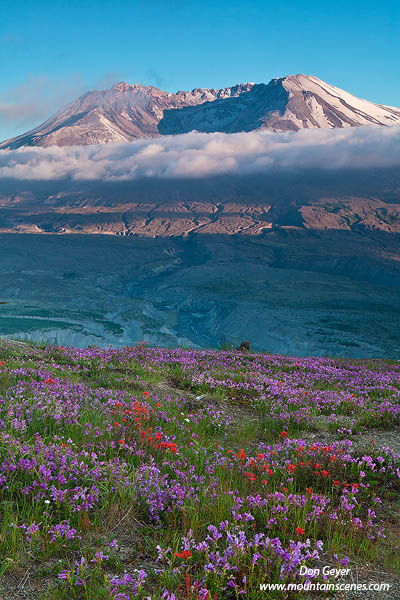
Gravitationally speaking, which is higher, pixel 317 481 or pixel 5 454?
pixel 5 454

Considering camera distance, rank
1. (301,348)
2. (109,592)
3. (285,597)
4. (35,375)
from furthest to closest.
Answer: (301,348)
(35,375)
(285,597)
(109,592)

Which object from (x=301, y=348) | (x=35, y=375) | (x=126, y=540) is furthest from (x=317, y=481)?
(x=301, y=348)

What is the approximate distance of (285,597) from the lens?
342 cm

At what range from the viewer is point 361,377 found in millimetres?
15680

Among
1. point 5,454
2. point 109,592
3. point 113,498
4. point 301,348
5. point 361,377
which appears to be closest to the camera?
point 109,592

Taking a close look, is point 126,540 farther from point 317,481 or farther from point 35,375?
point 35,375

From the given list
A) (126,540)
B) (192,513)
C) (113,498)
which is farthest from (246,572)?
(113,498)

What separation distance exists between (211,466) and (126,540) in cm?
172

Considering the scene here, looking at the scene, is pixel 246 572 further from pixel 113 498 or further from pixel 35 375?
pixel 35 375

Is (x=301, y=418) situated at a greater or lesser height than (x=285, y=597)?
lesser

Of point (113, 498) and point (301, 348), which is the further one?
point (301, 348)

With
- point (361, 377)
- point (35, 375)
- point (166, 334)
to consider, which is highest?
point (35, 375)

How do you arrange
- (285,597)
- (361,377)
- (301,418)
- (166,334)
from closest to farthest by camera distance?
(285,597)
(301,418)
(361,377)
(166,334)

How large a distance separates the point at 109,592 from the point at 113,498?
4.31ft
